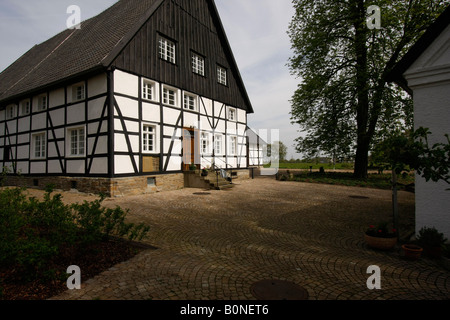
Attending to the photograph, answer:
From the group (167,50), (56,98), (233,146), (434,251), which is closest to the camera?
(434,251)

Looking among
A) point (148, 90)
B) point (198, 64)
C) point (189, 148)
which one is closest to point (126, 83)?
point (148, 90)

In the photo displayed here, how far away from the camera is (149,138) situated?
13.0m

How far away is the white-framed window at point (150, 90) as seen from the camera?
1285 cm

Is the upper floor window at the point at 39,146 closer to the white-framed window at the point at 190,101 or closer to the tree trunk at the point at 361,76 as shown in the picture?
the white-framed window at the point at 190,101

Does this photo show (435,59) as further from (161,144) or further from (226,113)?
(226,113)

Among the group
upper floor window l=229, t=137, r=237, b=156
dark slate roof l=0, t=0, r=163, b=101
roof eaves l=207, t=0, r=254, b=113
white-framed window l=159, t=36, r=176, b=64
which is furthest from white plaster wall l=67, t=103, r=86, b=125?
roof eaves l=207, t=0, r=254, b=113

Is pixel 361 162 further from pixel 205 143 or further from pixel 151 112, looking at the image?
pixel 151 112

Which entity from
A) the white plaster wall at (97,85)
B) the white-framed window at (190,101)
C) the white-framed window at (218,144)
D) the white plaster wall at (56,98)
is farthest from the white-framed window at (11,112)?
the white-framed window at (218,144)

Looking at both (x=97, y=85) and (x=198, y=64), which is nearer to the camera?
(x=97, y=85)

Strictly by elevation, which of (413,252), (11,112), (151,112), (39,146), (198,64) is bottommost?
(413,252)

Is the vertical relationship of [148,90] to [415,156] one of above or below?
above

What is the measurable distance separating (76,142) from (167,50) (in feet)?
23.5
